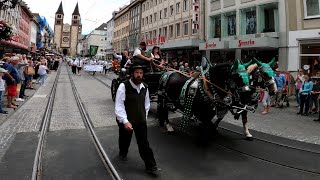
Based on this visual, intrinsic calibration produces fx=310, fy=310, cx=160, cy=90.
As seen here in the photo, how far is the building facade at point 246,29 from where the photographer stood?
2105cm

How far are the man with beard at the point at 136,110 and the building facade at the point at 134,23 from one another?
163ft

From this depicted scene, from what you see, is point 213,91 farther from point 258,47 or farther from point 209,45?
point 209,45

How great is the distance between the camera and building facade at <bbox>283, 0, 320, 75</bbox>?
1873 cm

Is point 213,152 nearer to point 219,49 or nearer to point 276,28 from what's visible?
point 276,28

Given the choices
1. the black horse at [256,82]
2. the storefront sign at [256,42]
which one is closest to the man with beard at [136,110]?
the black horse at [256,82]

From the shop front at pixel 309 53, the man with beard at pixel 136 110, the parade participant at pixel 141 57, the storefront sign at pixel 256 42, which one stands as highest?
the storefront sign at pixel 256 42

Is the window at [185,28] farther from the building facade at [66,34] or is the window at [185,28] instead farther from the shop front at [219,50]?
the building facade at [66,34]

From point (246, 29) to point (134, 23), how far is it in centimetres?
3797

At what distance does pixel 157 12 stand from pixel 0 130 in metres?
40.7

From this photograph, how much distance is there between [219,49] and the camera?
26.5m

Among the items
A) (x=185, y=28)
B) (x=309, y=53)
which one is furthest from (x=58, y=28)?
(x=309, y=53)

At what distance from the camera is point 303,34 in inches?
759

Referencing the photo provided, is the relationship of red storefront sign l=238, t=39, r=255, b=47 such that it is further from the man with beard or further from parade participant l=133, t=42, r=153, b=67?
the man with beard

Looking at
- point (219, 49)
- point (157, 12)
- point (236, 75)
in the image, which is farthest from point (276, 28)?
point (157, 12)
